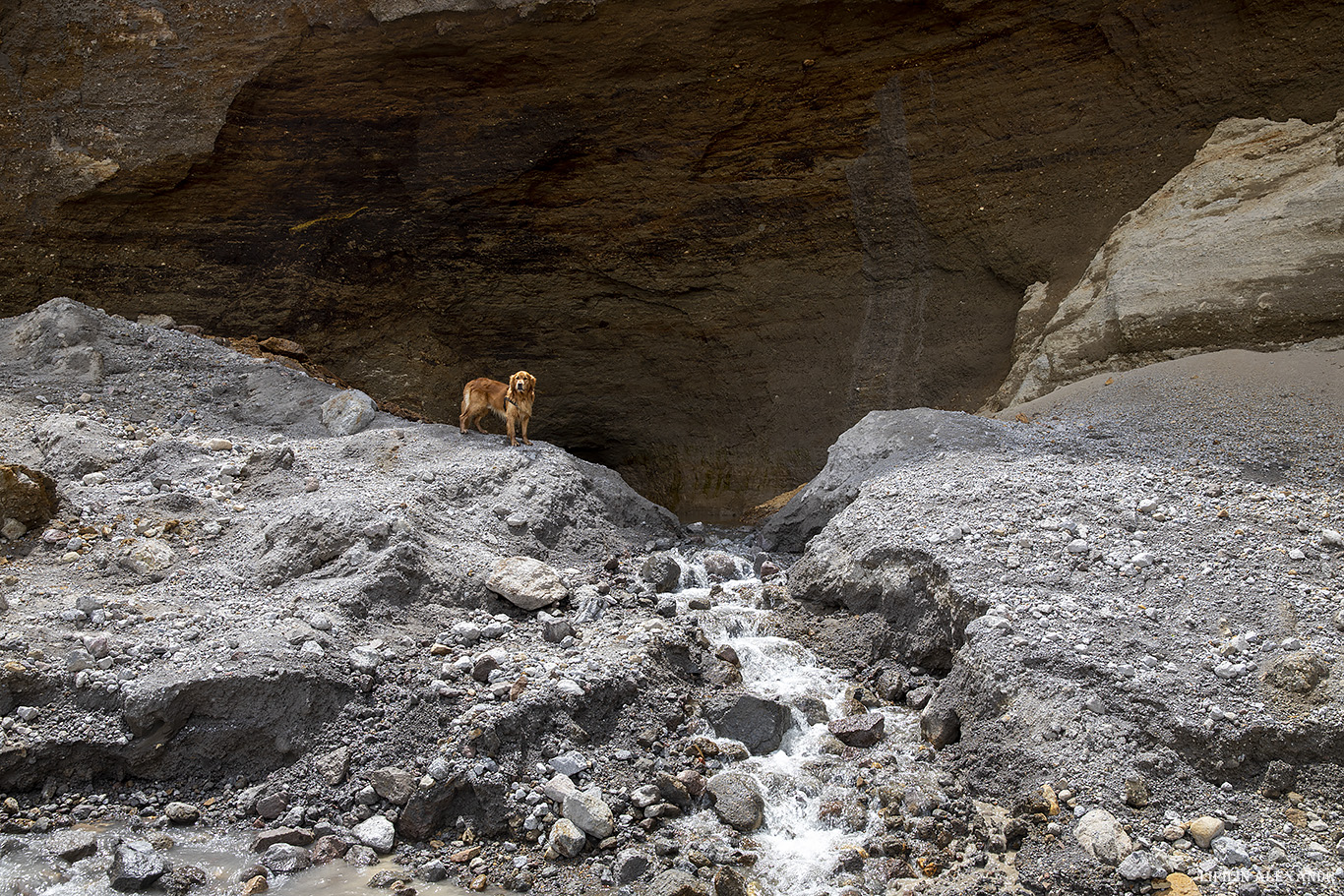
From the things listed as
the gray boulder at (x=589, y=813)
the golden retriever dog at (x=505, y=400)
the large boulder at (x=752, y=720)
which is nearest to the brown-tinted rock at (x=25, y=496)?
the golden retriever dog at (x=505, y=400)

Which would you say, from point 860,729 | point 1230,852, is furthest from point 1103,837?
point 860,729

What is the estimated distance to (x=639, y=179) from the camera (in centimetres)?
1065

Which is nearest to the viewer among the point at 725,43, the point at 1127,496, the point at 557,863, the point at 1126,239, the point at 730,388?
the point at 557,863

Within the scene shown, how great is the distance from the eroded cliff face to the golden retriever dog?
3.76 meters

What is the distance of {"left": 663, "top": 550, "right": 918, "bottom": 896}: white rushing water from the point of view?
379cm

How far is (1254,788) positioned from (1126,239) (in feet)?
21.1

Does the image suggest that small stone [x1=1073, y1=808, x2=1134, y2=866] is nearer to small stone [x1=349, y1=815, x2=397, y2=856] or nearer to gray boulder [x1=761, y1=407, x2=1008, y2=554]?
small stone [x1=349, y1=815, x2=397, y2=856]

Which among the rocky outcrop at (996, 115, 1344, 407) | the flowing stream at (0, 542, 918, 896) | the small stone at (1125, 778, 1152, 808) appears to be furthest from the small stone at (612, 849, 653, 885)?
the rocky outcrop at (996, 115, 1344, 407)

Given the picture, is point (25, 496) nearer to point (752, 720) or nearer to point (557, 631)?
point (557, 631)

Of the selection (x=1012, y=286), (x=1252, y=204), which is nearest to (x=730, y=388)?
(x=1012, y=286)

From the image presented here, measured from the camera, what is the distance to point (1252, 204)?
307 inches

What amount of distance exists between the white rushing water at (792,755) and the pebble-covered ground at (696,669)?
0.07 ft

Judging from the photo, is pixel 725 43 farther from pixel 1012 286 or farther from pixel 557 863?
pixel 557 863

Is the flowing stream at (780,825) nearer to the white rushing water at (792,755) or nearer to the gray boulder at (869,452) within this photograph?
the white rushing water at (792,755)
